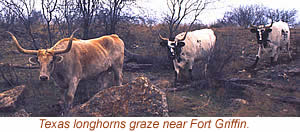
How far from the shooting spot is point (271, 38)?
30.8 feet

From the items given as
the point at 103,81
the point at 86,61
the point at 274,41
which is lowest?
the point at 103,81

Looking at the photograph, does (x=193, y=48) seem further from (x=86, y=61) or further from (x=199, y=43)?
(x=86, y=61)

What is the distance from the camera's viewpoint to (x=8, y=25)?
325 inches

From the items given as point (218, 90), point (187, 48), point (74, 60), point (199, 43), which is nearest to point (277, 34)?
point (199, 43)

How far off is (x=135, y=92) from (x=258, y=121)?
2069 millimetres

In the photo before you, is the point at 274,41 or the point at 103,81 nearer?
the point at 103,81

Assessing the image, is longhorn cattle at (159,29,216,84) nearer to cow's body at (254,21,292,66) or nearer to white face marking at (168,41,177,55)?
white face marking at (168,41,177,55)

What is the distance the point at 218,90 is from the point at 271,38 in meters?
4.59

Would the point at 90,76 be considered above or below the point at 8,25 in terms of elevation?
below

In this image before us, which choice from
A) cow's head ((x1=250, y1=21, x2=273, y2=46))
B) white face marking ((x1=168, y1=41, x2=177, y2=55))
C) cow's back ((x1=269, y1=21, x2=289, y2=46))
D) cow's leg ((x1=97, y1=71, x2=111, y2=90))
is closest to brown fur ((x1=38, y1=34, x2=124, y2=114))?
cow's leg ((x1=97, y1=71, x2=111, y2=90))

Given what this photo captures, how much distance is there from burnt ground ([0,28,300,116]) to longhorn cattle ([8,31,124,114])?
784mm

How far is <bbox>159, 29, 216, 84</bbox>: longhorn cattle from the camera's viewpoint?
7168 mm

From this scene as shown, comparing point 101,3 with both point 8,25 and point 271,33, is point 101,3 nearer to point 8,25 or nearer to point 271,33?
point 8,25

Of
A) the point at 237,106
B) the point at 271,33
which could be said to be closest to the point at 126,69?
the point at 237,106
